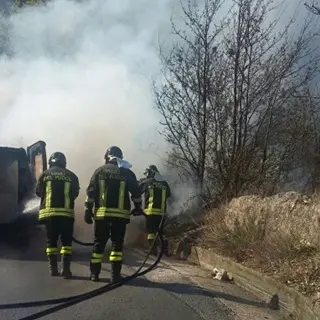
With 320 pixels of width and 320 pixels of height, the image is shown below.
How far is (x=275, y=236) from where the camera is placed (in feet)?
25.4

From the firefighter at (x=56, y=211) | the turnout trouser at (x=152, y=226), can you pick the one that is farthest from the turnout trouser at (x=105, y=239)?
the turnout trouser at (x=152, y=226)

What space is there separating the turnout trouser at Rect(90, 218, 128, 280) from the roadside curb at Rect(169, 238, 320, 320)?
144 centimetres

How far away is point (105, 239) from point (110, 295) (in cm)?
121

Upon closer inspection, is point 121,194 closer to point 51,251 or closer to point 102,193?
point 102,193

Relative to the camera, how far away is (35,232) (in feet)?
42.0

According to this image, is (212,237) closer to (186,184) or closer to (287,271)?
(287,271)

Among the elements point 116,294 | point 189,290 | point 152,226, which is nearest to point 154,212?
point 152,226

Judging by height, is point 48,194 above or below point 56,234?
above

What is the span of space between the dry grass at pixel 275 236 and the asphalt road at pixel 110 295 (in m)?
0.83

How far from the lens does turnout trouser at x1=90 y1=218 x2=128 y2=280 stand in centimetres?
784

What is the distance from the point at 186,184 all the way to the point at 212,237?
3741 mm

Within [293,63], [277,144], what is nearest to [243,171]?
[277,144]

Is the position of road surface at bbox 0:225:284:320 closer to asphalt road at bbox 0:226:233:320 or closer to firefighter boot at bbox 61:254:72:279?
asphalt road at bbox 0:226:233:320

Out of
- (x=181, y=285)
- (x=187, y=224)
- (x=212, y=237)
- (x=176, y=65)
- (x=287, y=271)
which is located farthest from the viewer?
(x=176, y=65)
